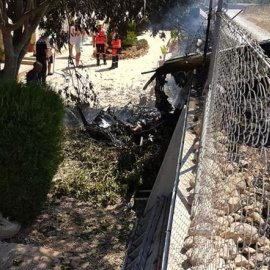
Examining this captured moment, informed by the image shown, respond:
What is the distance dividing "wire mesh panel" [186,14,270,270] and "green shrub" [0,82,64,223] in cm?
183

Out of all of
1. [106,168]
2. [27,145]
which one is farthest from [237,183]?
[106,168]

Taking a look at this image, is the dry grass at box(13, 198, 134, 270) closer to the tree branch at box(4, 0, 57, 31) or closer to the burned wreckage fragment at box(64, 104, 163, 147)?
the burned wreckage fragment at box(64, 104, 163, 147)

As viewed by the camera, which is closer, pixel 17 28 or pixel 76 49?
pixel 17 28

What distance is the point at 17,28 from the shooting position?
7.27 m

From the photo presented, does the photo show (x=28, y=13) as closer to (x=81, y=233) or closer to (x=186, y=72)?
(x=186, y=72)

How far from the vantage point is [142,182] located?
6.39 m

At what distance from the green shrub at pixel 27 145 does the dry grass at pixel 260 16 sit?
8.87 m

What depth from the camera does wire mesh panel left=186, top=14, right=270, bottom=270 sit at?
2.09 meters

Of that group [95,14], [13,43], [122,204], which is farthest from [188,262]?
[95,14]

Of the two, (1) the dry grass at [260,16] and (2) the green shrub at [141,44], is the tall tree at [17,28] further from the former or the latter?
(2) the green shrub at [141,44]

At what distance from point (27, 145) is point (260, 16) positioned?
405 inches

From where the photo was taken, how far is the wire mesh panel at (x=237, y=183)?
2090 millimetres

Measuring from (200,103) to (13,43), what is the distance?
11.4 feet

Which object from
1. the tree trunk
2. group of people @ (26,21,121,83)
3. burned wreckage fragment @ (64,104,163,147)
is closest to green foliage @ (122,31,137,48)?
group of people @ (26,21,121,83)
